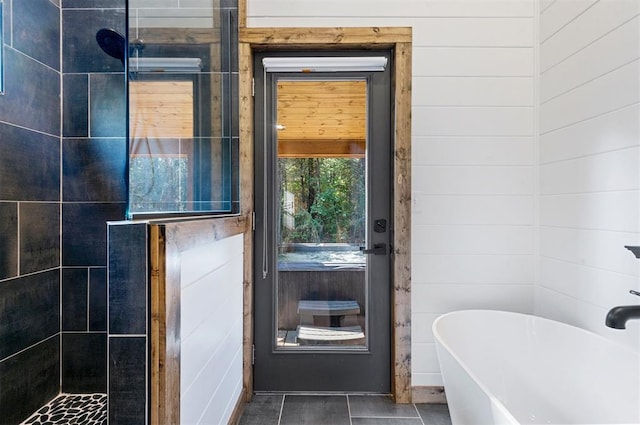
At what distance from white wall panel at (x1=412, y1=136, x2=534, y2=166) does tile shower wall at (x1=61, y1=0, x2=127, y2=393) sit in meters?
1.69

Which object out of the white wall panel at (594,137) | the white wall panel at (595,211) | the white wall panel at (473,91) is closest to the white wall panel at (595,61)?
the white wall panel at (473,91)

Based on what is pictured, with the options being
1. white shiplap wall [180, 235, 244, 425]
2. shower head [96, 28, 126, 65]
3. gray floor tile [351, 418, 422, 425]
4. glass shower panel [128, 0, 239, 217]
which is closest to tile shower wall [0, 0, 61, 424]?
shower head [96, 28, 126, 65]

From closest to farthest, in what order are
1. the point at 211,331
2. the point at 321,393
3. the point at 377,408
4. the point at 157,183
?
1. the point at 157,183
2. the point at 211,331
3. the point at 377,408
4. the point at 321,393

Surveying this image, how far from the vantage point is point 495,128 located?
7.05 feet

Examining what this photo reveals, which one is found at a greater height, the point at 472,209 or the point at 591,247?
the point at 472,209

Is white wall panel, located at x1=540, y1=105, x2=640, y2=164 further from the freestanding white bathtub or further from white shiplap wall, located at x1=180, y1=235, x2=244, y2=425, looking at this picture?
white shiplap wall, located at x1=180, y1=235, x2=244, y2=425

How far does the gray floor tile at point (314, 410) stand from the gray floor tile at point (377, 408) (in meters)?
0.06

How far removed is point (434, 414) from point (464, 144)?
62.7 inches

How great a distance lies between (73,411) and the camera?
1.64 metres

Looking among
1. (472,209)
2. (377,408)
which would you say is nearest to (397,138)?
(472,209)

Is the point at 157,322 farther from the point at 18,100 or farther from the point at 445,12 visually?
the point at 445,12

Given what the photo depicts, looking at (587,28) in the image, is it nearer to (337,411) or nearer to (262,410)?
(337,411)

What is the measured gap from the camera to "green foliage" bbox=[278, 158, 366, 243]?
2.30m

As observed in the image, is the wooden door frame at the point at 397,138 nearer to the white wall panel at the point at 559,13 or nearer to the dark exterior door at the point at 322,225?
the dark exterior door at the point at 322,225
